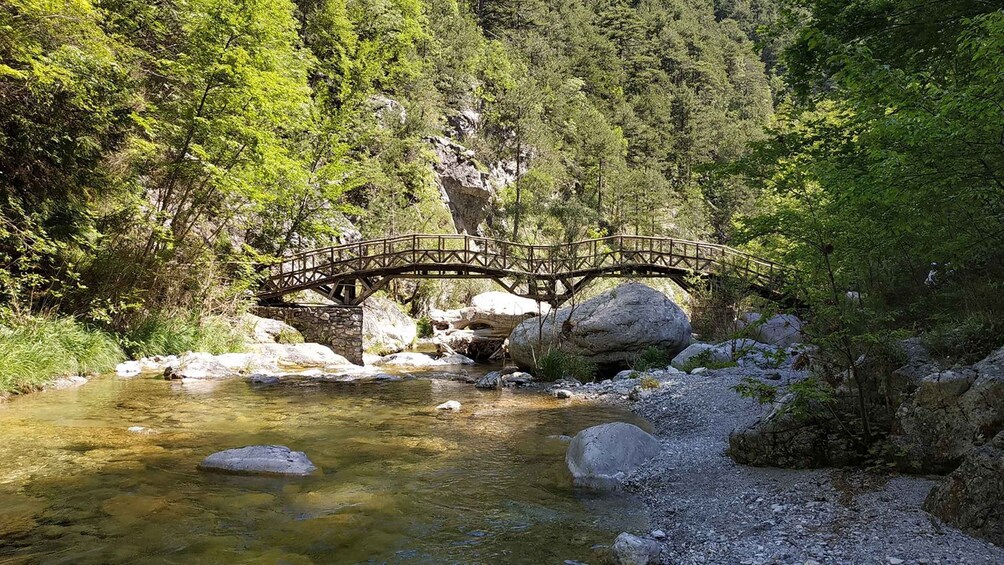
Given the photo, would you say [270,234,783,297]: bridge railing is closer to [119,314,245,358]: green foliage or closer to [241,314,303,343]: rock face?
[241,314,303,343]: rock face

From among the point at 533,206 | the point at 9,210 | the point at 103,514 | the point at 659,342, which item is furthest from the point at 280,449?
the point at 533,206

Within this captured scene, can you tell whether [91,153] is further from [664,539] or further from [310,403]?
[664,539]

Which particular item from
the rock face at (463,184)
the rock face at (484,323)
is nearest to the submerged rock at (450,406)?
the rock face at (484,323)

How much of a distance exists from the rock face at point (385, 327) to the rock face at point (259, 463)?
12.5m

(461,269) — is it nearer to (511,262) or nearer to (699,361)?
(511,262)

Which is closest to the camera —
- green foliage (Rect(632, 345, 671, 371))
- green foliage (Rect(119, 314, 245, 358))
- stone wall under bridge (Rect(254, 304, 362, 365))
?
green foliage (Rect(119, 314, 245, 358))

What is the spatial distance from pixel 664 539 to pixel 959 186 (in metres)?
3.49

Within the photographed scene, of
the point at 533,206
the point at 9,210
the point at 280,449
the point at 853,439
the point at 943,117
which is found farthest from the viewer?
the point at 533,206

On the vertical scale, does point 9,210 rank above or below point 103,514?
above

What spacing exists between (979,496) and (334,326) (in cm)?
1544

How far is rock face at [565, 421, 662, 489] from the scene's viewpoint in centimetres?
527

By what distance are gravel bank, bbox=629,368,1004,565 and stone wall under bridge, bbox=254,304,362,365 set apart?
12232mm

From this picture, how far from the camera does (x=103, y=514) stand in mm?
4195

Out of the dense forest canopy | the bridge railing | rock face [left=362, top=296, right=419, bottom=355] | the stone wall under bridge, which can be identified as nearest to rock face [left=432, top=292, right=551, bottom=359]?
rock face [left=362, top=296, right=419, bottom=355]
